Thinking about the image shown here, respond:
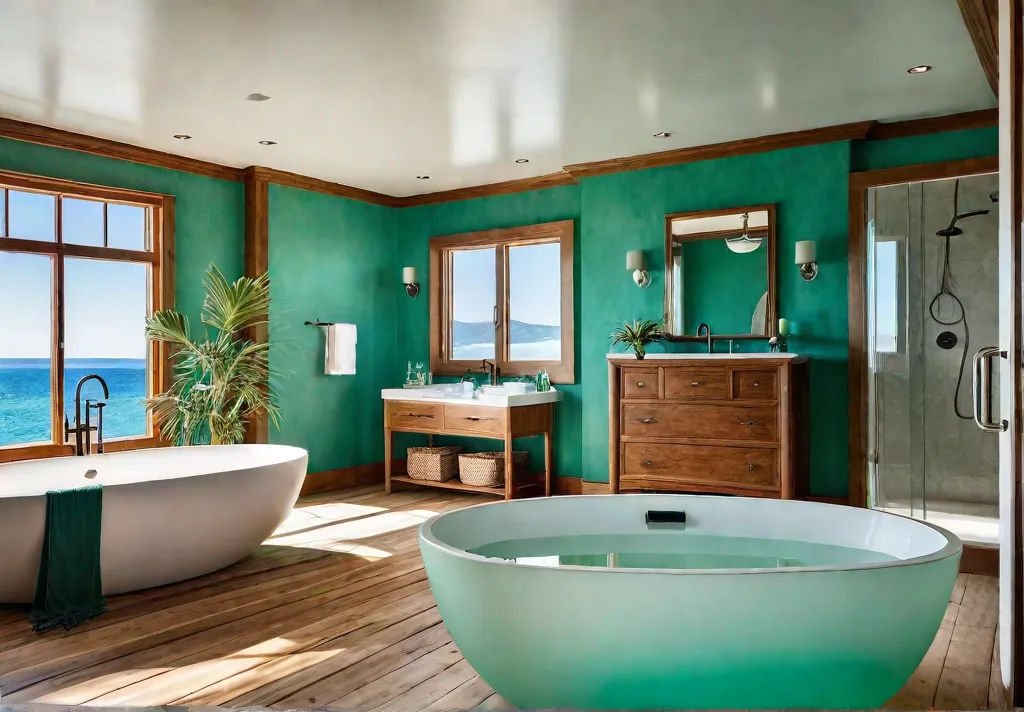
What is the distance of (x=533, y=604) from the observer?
207 cm

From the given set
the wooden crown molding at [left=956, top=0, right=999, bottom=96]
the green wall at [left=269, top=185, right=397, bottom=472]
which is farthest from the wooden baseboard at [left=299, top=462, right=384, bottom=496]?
the wooden crown molding at [left=956, top=0, right=999, bottom=96]

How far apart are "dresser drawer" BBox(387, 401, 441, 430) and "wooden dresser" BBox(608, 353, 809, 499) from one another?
1542 millimetres

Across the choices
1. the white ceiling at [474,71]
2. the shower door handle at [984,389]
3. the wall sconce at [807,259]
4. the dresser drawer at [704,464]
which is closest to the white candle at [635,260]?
the white ceiling at [474,71]

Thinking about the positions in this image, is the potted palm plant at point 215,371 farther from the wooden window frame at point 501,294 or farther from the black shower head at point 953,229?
the black shower head at point 953,229

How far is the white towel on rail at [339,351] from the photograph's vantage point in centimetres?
604

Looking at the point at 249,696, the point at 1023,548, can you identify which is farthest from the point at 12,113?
the point at 1023,548

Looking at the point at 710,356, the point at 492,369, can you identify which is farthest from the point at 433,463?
the point at 710,356

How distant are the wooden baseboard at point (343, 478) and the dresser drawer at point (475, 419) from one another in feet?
3.68

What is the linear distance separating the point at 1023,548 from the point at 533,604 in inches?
44.7

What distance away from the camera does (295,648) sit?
2801 millimetres

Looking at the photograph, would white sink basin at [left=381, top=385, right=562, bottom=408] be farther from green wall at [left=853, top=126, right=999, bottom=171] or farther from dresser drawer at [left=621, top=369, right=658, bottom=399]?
green wall at [left=853, top=126, right=999, bottom=171]

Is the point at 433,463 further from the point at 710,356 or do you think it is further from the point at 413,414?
the point at 710,356

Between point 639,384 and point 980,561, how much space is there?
1.99 metres

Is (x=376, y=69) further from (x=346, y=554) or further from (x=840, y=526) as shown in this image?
(x=840, y=526)
